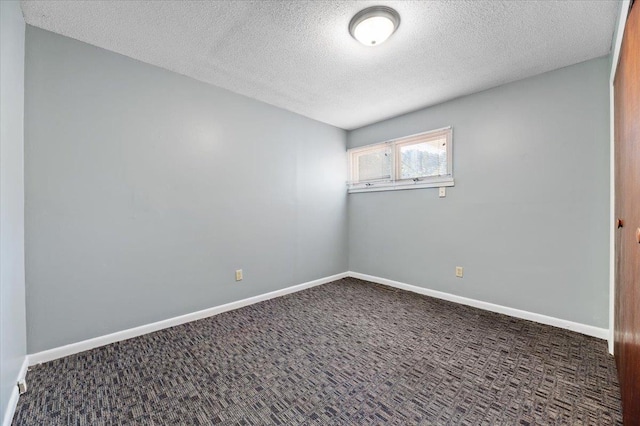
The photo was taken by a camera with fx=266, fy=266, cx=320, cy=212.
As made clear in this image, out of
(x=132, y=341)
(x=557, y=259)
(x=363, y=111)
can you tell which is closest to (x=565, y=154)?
(x=557, y=259)

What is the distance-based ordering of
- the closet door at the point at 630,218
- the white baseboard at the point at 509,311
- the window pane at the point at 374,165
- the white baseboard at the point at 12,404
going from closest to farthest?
the closet door at the point at 630,218 → the white baseboard at the point at 12,404 → the white baseboard at the point at 509,311 → the window pane at the point at 374,165

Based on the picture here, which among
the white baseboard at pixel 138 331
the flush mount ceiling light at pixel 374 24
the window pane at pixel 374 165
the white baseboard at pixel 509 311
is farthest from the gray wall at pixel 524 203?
the white baseboard at pixel 138 331

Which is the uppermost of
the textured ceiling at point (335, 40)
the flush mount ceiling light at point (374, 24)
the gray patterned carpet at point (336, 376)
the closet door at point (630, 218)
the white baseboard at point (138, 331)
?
the textured ceiling at point (335, 40)

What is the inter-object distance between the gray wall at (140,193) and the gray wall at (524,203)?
179 centimetres

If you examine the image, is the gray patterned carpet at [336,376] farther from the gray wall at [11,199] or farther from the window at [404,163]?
the window at [404,163]

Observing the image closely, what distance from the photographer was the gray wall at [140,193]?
6.31 ft

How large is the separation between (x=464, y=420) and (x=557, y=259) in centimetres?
189

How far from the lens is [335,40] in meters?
2.02

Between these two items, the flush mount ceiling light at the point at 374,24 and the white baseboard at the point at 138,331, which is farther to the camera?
the white baseboard at the point at 138,331

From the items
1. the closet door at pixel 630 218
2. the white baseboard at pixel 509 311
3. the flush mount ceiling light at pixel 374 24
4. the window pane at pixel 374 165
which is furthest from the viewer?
the window pane at pixel 374 165

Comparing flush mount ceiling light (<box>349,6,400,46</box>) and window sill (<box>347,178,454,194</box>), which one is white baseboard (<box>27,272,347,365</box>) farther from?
flush mount ceiling light (<box>349,6,400,46</box>)

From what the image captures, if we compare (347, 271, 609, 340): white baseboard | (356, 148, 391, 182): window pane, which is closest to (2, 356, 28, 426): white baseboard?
(347, 271, 609, 340): white baseboard

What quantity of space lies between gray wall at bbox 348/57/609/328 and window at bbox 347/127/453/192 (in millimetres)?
112

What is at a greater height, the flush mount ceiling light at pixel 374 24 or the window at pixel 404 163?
the flush mount ceiling light at pixel 374 24
